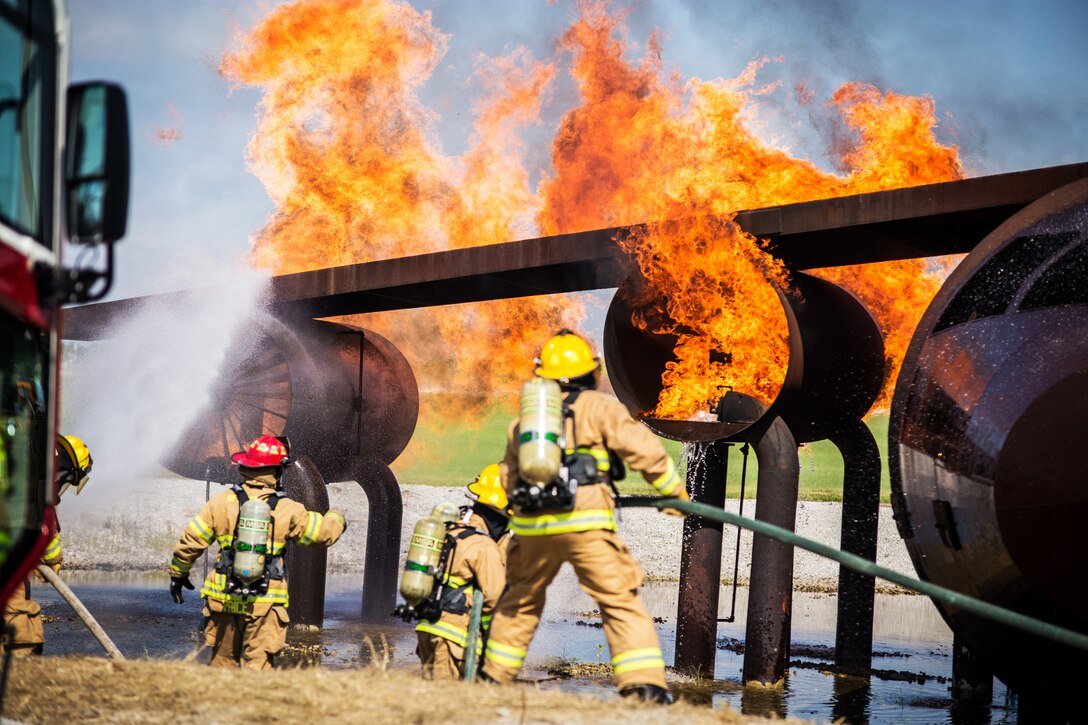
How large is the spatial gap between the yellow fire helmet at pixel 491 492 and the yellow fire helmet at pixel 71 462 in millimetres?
3415

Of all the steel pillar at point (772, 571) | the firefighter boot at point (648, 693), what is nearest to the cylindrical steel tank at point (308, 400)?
the steel pillar at point (772, 571)

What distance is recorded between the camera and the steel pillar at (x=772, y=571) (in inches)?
345

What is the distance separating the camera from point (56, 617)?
40.2ft

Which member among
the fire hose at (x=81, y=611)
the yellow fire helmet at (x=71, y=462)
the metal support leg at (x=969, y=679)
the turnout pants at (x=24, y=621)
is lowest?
the metal support leg at (x=969, y=679)

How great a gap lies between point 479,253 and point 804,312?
3.22 m

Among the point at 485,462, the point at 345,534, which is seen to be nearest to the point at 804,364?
the point at 345,534

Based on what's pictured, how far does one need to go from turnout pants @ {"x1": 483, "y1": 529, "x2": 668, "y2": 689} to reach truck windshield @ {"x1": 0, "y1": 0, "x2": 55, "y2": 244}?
2684 millimetres

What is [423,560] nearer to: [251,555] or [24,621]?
[251,555]

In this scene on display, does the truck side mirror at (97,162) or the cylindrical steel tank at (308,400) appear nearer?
the truck side mirror at (97,162)

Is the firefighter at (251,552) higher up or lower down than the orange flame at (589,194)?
lower down

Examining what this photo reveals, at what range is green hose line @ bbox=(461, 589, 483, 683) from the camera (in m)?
5.74

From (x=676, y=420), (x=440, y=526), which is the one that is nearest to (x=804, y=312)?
(x=676, y=420)

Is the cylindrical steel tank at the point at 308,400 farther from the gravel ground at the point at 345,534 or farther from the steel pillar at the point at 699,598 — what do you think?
the gravel ground at the point at 345,534

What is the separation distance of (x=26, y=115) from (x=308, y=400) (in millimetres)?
8905
